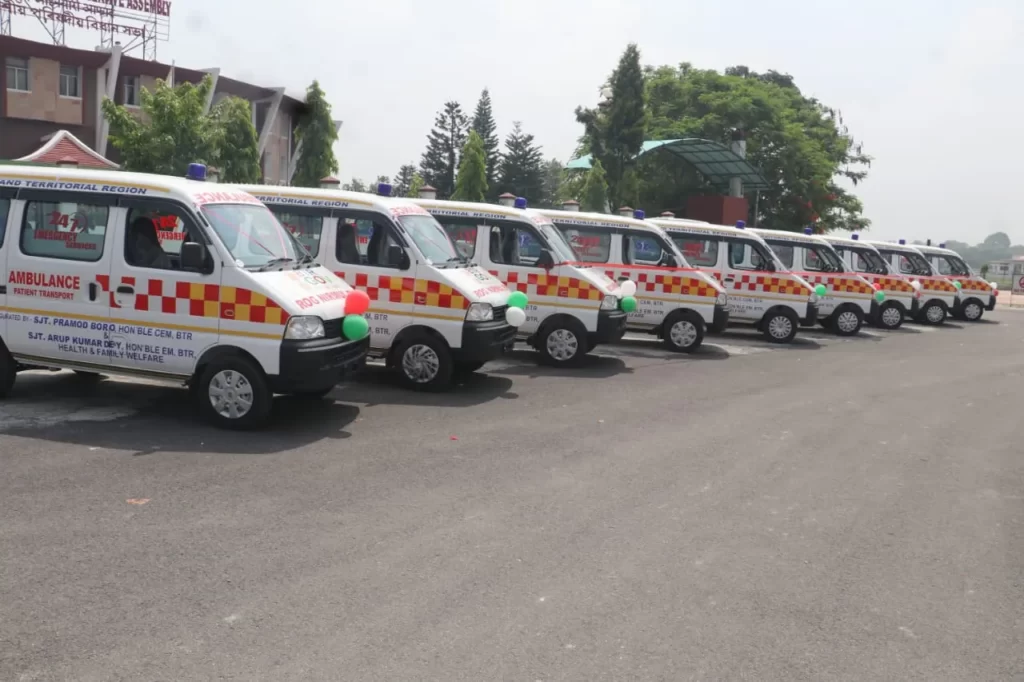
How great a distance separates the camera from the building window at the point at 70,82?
36.3 meters

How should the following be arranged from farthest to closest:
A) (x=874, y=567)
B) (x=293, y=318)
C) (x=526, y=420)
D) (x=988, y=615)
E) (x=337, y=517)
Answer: (x=526, y=420) → (x=293, y=318) → (x=337, y=517) → (x=874, y=567) → (x=988, y=615)

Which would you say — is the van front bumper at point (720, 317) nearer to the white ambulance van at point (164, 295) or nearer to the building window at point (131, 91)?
the white ambulance van at point (164, 295)

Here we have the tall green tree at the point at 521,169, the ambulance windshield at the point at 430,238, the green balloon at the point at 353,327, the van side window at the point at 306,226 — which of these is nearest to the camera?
the green balloon at the point at 353,327

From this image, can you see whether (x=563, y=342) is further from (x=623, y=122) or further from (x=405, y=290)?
(x=623, y=122)

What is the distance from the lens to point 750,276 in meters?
17.4

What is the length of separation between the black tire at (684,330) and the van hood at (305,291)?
780 centimetres

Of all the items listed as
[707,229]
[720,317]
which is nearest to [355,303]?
[720,317]

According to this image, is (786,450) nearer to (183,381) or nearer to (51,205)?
(183,381)

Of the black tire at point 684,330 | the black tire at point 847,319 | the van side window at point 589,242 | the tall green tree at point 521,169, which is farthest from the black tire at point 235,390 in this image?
the tall green tree at point 521,169

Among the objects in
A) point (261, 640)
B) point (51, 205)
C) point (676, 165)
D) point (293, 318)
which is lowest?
point (261, 640)

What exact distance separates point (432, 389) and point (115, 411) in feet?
11.0

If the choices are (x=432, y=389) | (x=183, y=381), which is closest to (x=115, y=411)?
Answer: (x=183, y=381)

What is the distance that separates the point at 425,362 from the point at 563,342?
2.93m

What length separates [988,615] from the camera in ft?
15.2
